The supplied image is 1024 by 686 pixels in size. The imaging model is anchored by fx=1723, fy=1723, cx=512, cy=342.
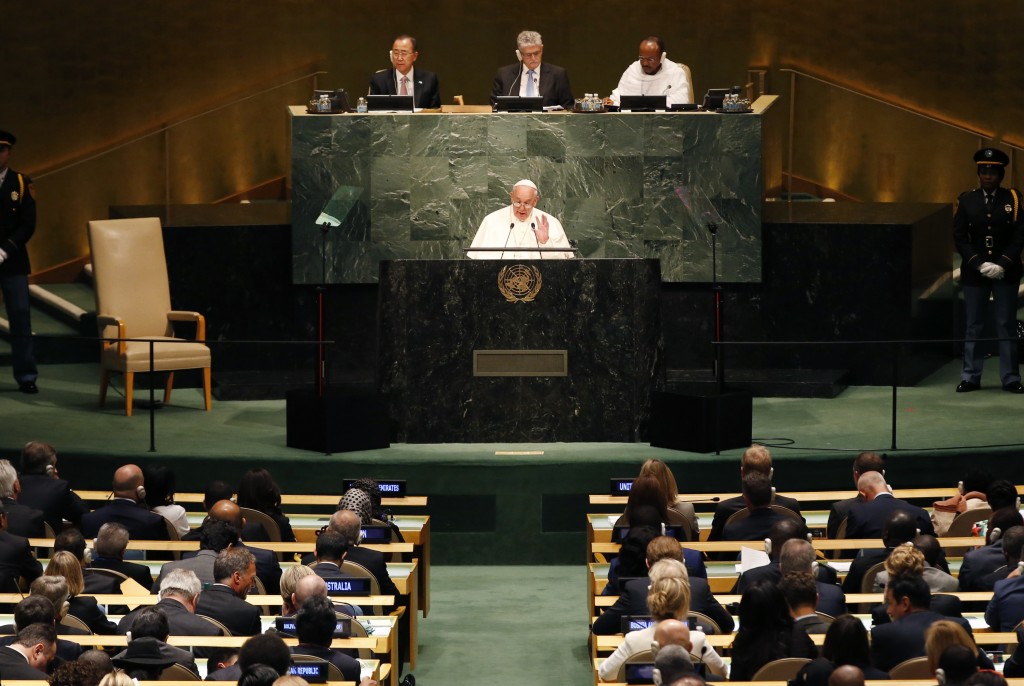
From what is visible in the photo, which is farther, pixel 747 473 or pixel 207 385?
pixel 207 385

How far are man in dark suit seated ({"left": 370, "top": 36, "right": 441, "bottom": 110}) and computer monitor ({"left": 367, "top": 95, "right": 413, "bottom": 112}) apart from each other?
0.43m

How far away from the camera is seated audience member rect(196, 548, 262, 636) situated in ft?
21.3

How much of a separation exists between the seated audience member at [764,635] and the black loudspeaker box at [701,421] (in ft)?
13.0

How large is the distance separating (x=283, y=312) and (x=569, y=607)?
4.18 metres

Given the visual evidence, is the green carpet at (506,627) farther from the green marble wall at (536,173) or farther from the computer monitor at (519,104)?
the computer monitor at (519,104)

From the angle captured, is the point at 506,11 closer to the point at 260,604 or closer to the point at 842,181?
the point at 842,181

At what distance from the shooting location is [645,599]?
6.69 meters

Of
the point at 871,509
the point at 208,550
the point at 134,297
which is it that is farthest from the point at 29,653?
the point at 134,297

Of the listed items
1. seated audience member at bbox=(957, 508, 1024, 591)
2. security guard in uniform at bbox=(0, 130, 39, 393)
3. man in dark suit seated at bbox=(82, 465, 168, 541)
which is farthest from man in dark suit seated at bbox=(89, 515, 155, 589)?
security guard in uniform at bbox=(0, 130, 39, 393)

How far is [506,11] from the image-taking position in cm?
1543

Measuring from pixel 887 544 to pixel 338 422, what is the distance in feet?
12.8

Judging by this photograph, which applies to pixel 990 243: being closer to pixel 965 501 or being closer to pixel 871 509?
pixel 965 501

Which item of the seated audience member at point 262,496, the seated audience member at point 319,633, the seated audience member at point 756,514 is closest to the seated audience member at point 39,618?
the seated audience member at point 319,633

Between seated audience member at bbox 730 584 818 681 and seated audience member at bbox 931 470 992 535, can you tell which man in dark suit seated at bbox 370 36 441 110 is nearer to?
seated audience member at bbox 931 470 992 535
